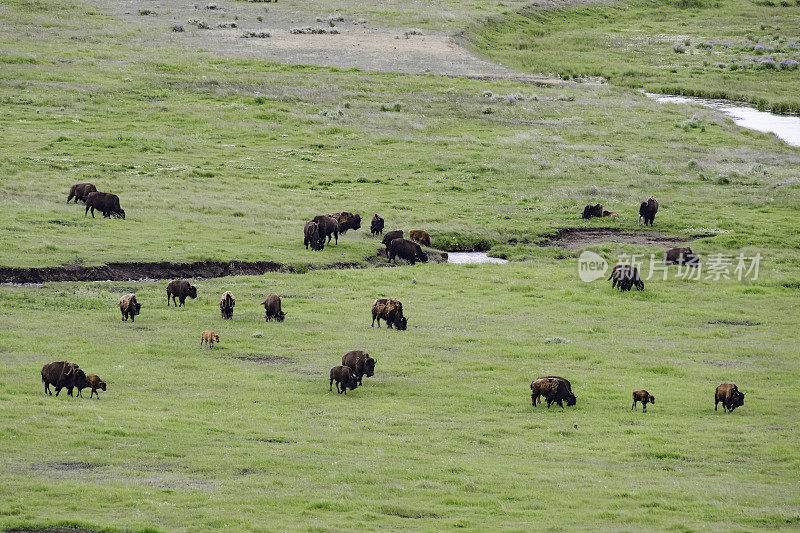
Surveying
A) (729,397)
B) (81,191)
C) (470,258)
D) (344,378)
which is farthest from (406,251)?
(729,397)

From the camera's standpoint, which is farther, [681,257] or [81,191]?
[81,191]

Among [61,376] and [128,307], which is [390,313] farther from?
[61,376]

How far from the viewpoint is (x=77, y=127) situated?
217 ft

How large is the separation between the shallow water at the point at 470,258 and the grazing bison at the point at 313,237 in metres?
6.45

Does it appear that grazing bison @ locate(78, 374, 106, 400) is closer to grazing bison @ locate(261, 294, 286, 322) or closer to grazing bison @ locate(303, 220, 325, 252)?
grazing bison @ locate(261, 294, 286, 322)

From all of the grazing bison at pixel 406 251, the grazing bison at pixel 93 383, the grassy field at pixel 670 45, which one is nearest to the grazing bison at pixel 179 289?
the grazing bison at pixel 93 383

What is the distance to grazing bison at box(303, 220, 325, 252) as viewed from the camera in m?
43.6

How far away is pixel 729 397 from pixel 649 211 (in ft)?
85.6

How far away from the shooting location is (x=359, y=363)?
26.5 meters

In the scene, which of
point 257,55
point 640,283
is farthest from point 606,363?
point 257,55

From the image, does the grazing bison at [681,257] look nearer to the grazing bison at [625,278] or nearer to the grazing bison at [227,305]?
the grazing bison at [625,278]

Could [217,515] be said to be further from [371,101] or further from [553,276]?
[371,101]

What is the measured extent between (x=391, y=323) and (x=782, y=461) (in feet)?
50.3

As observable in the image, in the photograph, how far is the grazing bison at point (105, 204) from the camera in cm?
4559
